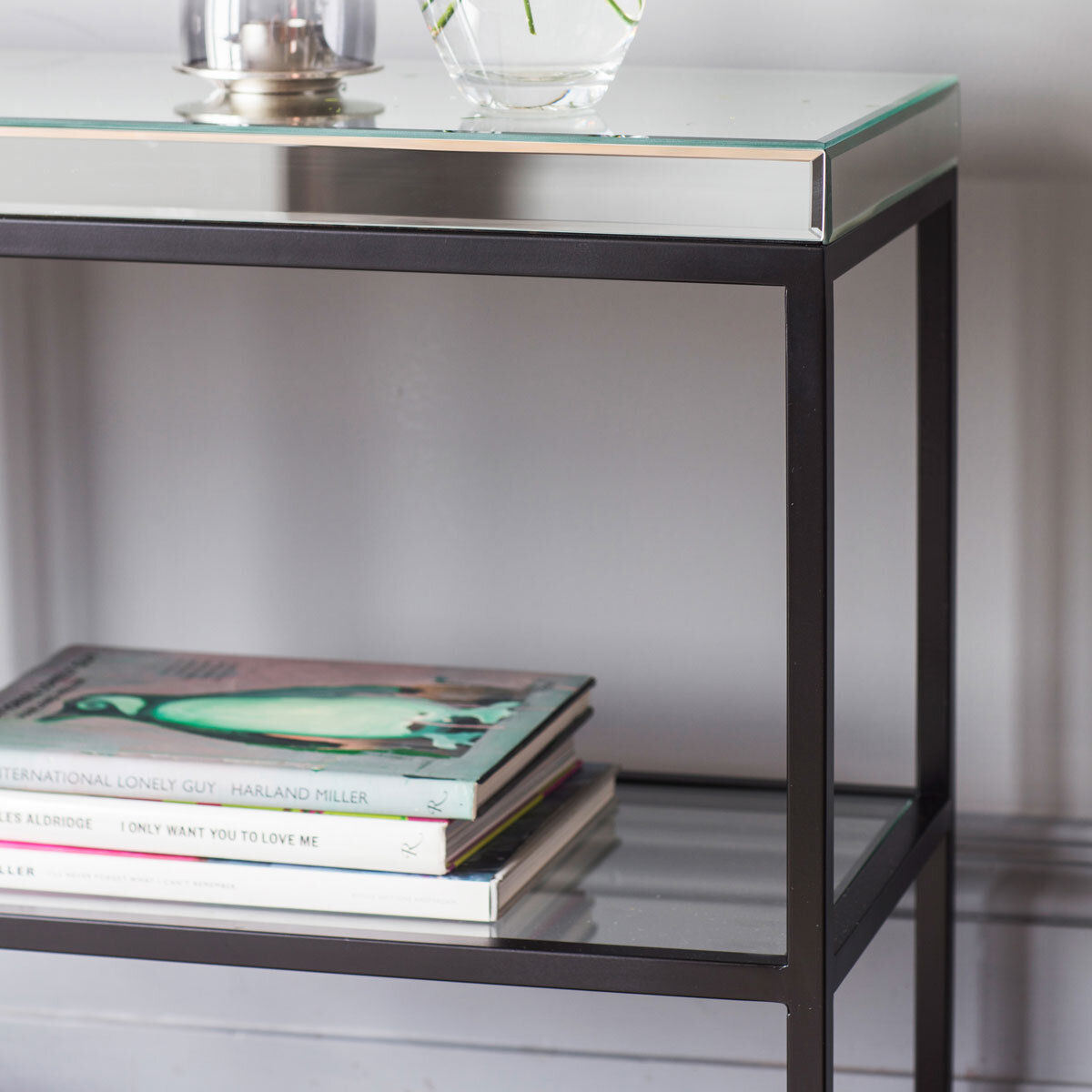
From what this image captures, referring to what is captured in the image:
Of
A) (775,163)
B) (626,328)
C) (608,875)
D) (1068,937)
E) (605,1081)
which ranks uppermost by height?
(775,163)

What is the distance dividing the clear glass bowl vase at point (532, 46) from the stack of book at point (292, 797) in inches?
12.7

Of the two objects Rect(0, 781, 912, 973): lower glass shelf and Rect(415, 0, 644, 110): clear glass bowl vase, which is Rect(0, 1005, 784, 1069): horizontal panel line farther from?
Rect(415, 0, 644, 110): clear glass bowl vase

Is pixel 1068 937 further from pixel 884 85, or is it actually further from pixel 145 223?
pixel 145 223

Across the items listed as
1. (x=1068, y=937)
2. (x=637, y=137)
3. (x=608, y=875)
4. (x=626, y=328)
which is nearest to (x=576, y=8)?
(x=637, y=137)

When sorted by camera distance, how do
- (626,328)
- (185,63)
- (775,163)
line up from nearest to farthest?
1. (775,163)
2. (185,63)
3. (626,328)

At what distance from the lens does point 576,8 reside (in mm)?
728

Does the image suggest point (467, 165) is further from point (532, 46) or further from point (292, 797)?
point (292, 797)

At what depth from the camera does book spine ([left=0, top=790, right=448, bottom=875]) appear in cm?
80

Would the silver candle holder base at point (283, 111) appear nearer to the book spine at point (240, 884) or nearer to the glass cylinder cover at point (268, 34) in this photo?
the glass cylinder cover at point (268, 34)

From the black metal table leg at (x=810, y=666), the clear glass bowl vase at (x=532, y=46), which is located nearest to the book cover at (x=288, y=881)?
the black metal table leg at (x=810, y=666)

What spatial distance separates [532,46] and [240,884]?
42cm

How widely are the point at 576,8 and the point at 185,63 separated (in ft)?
0.69

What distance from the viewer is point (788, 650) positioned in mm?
687

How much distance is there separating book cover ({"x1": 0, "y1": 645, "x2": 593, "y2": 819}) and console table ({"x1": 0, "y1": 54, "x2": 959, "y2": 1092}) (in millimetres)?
62
